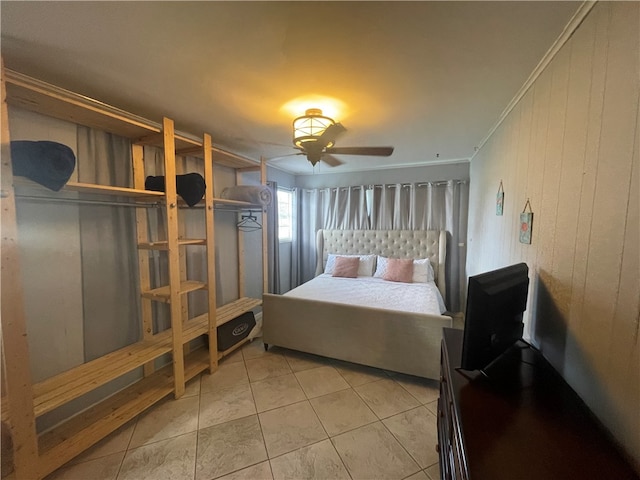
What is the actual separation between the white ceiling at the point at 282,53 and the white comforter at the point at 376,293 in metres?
1.77

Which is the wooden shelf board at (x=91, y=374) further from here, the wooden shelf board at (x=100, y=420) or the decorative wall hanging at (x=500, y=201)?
the decorative wall hanging at (x=500, y=201)

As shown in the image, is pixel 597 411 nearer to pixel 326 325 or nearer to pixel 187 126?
pixel 326 325

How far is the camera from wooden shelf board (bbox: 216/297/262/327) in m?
2.57

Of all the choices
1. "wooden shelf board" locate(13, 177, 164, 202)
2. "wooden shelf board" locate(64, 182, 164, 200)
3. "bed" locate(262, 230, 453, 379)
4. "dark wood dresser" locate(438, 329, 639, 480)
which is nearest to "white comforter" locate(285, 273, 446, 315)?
"bed" locate(262, 230, 453, 379)

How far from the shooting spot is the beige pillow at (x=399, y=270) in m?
3.52

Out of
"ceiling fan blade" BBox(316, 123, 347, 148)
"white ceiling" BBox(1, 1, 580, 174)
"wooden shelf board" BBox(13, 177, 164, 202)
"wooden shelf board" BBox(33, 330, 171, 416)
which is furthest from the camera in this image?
"ceiling fan blade" BBox(316, 123, 347, 148)

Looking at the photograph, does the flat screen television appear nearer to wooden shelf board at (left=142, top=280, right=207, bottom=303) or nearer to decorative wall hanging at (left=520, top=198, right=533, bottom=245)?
decorative wall hanging at (left=520, top=198, right=533, bottom=245)

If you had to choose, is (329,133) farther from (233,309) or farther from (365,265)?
(365,265)

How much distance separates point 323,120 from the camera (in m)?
1.85

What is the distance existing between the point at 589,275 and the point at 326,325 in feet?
6.43

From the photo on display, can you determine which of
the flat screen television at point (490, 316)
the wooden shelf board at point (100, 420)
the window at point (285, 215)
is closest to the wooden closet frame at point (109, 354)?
the wooden shelf board at point (100, 420)

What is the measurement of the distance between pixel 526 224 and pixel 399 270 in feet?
7.05

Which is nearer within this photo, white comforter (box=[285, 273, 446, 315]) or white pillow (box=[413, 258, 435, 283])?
white comforter (box=[285, 273, 446, 315])

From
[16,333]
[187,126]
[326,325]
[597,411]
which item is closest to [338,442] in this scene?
[326,325]
